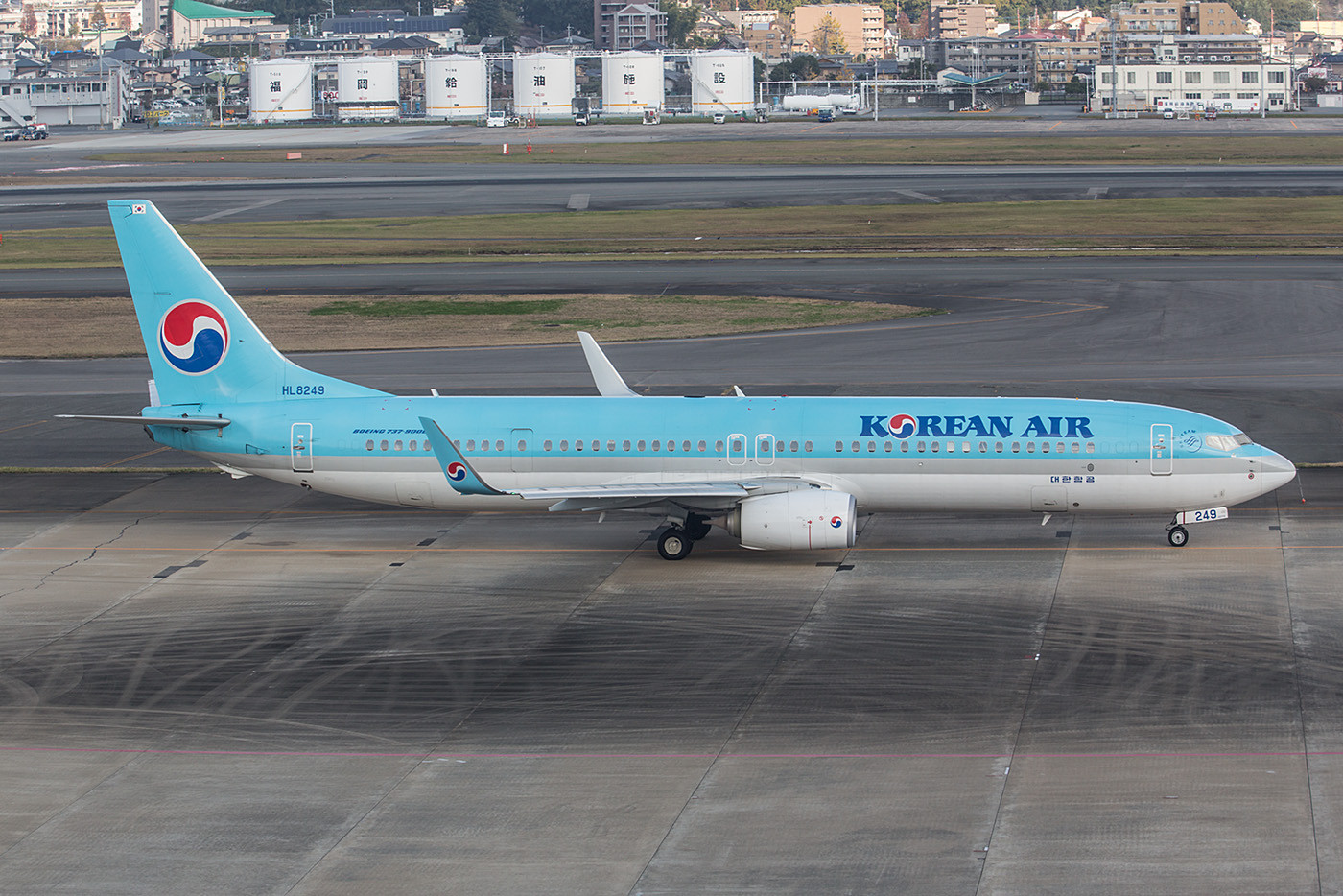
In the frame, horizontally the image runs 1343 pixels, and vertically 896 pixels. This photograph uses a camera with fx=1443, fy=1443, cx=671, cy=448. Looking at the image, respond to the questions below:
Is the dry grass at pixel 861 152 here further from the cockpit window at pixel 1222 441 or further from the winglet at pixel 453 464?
the winglet at pixel 453 464

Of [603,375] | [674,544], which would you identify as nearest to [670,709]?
[674,544]

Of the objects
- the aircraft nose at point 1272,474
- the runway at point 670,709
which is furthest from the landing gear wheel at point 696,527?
the aircraft nose at point 1272,474

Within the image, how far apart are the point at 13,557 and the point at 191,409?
6.23 m

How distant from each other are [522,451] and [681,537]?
188 inches

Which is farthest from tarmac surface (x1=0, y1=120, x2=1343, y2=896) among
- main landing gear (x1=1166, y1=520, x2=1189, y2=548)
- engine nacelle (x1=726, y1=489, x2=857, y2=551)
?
engine nacelle (x1=726, y1=489, x2=857, y2=551)

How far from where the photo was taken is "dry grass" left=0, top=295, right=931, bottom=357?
220ft

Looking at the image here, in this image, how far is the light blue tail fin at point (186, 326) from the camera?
38.6m

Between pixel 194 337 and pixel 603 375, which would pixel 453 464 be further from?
pixel 194 337

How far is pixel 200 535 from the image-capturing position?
134ft

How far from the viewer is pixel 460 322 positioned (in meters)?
70.7

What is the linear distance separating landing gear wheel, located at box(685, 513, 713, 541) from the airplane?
0.04m

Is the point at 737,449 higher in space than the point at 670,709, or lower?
higher

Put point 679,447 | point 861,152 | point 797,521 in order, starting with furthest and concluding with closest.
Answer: point 861,152
point 679,447
point 797,521

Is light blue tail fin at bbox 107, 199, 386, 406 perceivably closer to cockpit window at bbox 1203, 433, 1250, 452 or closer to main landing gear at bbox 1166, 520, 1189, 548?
main landing gear at bbox 1166, 520, 1189, 548
